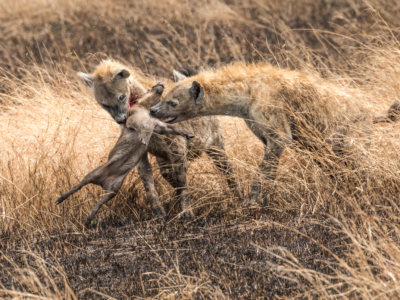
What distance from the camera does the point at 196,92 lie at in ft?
17.0

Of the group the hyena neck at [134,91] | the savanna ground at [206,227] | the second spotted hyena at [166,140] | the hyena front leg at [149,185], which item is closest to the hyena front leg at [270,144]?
the savanna ground at [206,227]

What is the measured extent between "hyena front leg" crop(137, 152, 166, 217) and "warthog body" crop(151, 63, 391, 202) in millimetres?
484

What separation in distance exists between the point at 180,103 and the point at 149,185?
82 centimetres

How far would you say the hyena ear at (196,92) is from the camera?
5.13 metres

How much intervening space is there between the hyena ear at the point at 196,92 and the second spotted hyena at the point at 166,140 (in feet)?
1.44

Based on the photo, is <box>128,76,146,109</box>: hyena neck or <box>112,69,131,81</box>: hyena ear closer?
<box>112,69,131,81</box>: hyena ear

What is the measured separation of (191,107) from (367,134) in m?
1.62

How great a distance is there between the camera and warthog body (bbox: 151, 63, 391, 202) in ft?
17.0

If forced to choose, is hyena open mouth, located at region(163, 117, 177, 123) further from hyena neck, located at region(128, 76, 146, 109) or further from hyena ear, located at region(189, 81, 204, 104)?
hyena neck, located at region(128, 76, 146, 109)

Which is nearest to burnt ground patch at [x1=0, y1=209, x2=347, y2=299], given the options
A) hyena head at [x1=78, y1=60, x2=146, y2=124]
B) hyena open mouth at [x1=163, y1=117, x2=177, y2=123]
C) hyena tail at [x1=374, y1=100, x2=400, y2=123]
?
hyena open mouth at [x1=163, y1=117, x2=177, y2=123]

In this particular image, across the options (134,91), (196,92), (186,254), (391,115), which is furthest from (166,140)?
(391,115)

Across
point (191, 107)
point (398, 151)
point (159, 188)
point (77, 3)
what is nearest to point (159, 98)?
point (191, 107)

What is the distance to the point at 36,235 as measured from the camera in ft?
16.8

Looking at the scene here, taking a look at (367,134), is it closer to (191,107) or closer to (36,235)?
(191,107)
